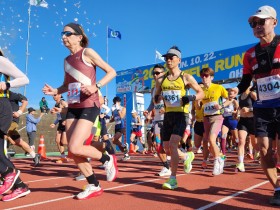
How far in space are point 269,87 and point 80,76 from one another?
2323 millimetres

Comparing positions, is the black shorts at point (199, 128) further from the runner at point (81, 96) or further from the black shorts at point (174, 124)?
the runner at point (81, 96)

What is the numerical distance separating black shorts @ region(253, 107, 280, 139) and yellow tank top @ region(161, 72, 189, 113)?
1.61m

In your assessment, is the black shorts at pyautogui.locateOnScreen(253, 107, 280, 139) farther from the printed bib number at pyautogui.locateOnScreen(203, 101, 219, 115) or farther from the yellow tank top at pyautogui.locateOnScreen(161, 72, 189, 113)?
the printed bib number at pyautogui.locateOnScreen(203, 101, 219, 115)

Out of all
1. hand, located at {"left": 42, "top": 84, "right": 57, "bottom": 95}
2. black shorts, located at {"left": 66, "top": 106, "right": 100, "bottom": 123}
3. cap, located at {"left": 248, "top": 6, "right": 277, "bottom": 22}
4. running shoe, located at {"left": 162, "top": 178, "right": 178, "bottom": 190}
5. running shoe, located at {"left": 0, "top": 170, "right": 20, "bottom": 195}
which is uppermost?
cap, located at {"left": 248, "top": 6, "right": 277, "bottom": 22}

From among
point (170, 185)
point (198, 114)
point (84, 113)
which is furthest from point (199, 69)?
point (84, 113)

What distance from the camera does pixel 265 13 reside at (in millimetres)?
3389

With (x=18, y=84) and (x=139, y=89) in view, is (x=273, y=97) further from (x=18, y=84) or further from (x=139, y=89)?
(x=139, y=89)

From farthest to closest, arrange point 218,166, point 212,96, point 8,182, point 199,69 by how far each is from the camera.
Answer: point 199,69, point 212,96, point 218,166, point 8,182

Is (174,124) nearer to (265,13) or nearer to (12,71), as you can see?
(265,13)

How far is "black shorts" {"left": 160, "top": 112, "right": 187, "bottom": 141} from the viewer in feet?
16.3

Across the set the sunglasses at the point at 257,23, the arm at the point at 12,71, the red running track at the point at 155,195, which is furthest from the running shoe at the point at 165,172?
the sunglasses at the point at 257,23

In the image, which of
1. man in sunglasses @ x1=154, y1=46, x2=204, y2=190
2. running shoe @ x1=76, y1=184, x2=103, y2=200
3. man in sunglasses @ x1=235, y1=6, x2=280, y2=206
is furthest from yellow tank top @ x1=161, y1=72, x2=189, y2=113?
running shoe @ x1=76, y1=184, x2=103, y2=200

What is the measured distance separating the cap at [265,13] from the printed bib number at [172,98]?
1875 millimetres

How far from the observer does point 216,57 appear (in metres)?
18.7
